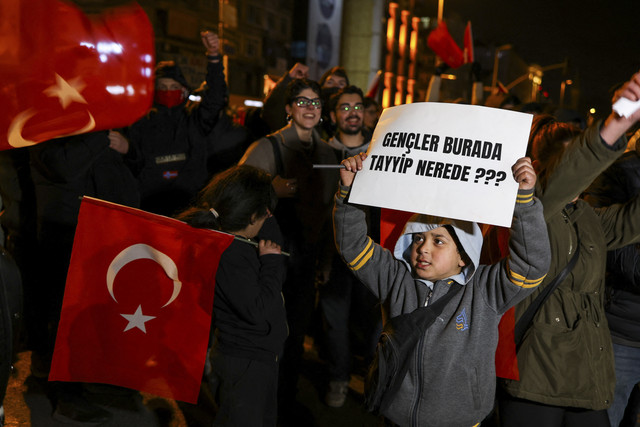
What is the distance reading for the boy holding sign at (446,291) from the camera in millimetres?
2182

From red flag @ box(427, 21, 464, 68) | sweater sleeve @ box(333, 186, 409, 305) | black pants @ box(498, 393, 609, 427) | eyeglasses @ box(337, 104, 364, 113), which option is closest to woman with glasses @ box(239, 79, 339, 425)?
eyeglasses @ box(337, 104, 364, 113)

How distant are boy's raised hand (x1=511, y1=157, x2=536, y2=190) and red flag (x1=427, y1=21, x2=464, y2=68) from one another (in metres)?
7.95

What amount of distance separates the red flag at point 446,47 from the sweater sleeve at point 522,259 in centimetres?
789

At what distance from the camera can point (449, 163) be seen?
213 cm

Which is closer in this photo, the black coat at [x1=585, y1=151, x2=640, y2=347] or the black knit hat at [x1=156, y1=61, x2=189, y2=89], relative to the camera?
the black coat at [x1=585, y1=151, x2=640, y2=347]

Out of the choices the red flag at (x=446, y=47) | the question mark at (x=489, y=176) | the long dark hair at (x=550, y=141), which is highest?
the red flag at (x=446, y=47)

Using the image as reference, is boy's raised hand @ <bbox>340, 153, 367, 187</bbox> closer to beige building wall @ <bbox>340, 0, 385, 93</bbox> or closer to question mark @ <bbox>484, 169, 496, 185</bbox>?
question mark @ <bbox>484, 169, 496, 185</bbox>

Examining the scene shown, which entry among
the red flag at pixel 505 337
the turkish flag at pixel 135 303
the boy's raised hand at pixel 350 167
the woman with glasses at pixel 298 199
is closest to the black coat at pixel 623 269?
the red flag at pixel 505 337

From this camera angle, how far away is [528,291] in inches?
87.2

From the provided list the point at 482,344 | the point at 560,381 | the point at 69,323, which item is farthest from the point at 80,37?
the point at 560,381

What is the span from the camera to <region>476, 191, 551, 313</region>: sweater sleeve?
2.08 metres

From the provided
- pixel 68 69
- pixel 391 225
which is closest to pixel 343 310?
pixel 391 225

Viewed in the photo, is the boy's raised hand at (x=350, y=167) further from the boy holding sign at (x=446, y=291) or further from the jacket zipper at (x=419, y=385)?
the jacket zipper at (x=419, y=385)

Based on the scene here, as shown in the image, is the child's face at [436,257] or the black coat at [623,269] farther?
the black coat at [623,269]
